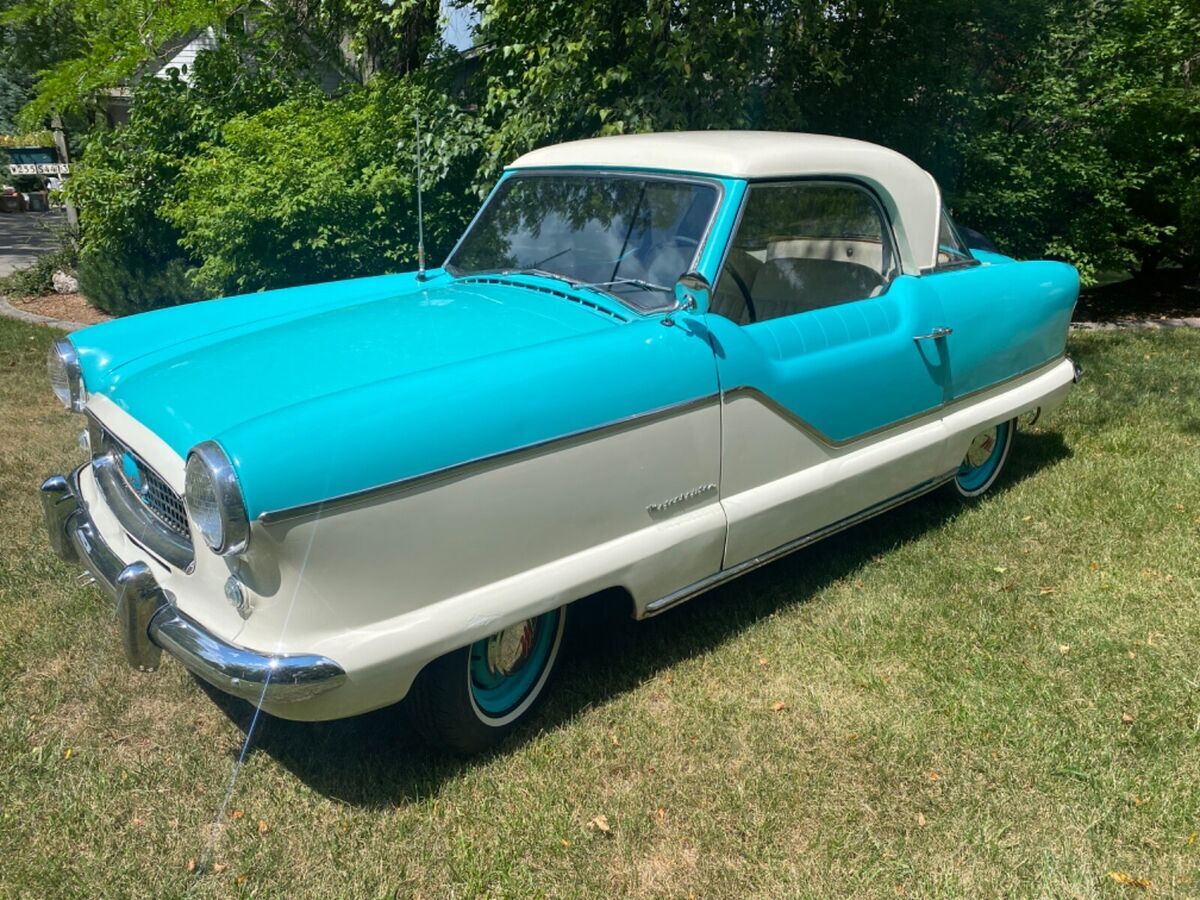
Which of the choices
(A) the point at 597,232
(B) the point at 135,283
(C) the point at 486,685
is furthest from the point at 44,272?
(C) the point at 486,685

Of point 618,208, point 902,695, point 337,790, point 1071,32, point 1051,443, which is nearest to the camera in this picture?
point 337,790

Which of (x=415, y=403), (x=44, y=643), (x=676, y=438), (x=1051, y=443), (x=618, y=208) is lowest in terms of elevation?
(x=1051, y=443)

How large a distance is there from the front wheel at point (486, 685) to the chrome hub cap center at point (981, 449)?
2443 millimetres

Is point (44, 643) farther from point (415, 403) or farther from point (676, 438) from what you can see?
point (676, 438)

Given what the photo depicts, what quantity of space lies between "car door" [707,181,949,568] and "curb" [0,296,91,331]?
7.30 meters

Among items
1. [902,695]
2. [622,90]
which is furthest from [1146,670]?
[622,90]

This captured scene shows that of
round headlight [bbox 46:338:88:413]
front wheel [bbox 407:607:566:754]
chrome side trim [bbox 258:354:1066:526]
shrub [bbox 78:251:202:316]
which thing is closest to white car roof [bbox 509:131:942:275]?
chrome side trim [bbox 258:354:1066:526]

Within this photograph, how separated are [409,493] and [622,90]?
17.0 ft

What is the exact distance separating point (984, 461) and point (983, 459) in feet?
0.11

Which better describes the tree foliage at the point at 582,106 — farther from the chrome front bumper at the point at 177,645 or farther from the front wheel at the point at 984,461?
the chrome front bumper at the point at 177,645

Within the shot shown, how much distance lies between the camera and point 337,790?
2.77 m

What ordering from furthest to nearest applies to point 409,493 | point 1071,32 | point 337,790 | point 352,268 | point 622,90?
point 1071,32, point 352,268, point 622,90, point 337,790, point 409,493

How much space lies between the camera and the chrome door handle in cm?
372

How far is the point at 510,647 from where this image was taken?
9.47 feet
